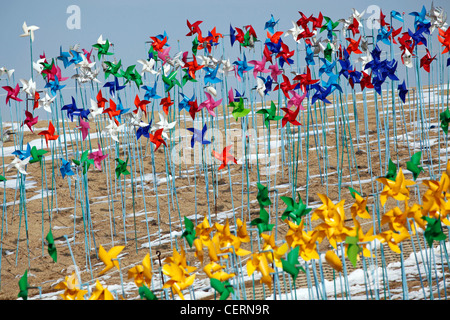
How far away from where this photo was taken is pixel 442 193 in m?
1.82

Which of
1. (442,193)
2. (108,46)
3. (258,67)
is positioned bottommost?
(442,193)

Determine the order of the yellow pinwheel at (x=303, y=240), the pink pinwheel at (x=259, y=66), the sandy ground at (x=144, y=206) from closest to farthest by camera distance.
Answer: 1. the yellow pinwheel at (x=303, y=240)
2. the sandy ground at (x=144, y=206)
3. the pink pinwheel at (x=259, y=66)

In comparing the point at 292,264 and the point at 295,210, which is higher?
the point at 295,210

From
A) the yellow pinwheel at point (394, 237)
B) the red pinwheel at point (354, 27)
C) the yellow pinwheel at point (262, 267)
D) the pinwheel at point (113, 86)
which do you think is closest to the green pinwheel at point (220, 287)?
the yellow pinwheel at point (262, 267)

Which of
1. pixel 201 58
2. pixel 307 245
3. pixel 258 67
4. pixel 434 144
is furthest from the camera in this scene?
pixel 434 144

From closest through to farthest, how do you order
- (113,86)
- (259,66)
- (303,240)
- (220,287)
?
(220,287), (303,240), (259,66), (113,86)

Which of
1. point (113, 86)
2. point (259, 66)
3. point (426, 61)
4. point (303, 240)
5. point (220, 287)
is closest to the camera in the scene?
point (220, 287)

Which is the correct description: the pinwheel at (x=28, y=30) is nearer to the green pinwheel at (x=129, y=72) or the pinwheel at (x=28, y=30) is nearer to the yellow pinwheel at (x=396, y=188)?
the green pinwheel at (x=129, y=72)

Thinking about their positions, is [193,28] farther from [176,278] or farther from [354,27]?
[176,278]

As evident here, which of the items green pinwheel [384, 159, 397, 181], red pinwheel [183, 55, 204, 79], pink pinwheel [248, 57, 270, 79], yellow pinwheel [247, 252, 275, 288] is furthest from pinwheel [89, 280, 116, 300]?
red pinwheel [183, 55, 204, 79]

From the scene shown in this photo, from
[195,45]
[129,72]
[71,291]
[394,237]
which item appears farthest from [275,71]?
[71,291]
